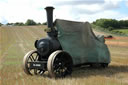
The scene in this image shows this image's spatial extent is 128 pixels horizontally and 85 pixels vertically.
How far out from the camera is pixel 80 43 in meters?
9.22

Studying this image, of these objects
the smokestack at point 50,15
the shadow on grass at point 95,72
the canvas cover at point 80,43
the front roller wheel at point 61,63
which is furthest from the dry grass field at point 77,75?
the smokestack at point 50,15

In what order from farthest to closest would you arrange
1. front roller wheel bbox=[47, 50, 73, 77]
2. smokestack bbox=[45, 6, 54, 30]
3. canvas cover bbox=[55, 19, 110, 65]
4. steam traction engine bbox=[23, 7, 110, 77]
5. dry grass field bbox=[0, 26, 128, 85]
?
canvas cover bbox=[55, 19, 110, 65] < smokestack bbox=[45, 6, 54, 30] < steam traction engine bbox=[23, 7, 110, 77] < front roller wheel bbox=[47, 50, 73, 77] < dry grass field bbox=[0, 26, 128, 85]

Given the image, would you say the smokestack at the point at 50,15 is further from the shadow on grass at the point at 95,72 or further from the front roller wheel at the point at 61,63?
the shadow on grass at the point at 95,72

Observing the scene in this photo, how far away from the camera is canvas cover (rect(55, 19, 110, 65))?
28.3 ft

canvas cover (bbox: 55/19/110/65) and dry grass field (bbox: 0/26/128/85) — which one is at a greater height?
canvas cover (bbox: 55/19/110/65)

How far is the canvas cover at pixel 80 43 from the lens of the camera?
340 inches

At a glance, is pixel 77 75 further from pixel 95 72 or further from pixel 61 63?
pixel 95 72

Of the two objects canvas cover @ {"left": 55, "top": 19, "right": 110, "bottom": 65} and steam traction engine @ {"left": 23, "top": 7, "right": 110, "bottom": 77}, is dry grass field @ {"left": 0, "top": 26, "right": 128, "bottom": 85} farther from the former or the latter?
canvas cover @ {"left": 55, "top": 19, "right": 110, "bottom": 65}

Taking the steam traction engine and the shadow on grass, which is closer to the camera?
the steam traction engine

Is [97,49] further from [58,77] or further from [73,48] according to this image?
[58,77]

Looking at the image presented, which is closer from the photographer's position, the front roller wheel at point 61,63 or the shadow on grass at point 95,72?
the front roller wheel at point 61,63

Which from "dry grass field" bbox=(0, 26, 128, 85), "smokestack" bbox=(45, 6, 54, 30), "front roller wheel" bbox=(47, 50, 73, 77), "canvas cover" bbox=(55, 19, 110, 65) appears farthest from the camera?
"canvas cover" bbox=(55, 19, 110, 65)

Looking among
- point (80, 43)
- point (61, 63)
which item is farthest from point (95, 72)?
point (61, 63)

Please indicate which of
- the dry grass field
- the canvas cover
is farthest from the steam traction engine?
the dry grass field
